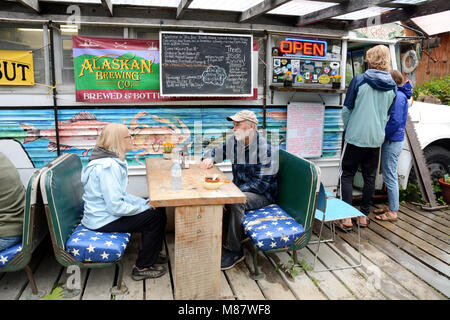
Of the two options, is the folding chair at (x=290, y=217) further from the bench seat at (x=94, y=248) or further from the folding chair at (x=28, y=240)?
the folding chair at (x=28, y=240)

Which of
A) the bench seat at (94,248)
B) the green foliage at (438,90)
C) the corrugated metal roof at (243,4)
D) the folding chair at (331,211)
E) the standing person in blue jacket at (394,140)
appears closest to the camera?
the bench seat at (94,248)

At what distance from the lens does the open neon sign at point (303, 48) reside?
514 centimetres

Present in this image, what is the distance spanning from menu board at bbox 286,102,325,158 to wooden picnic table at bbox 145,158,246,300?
2.64 metres

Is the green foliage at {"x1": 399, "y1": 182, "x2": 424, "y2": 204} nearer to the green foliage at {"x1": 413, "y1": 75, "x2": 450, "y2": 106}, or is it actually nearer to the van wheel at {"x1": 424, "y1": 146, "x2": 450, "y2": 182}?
the van wheel at {"x1": 424, "y1": 146, "x2": 450, "y2": 182}

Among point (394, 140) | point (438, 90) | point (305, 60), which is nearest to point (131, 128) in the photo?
point (305, 60)

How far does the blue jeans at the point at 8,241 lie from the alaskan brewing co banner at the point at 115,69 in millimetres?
2245

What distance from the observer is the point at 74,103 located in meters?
4.66

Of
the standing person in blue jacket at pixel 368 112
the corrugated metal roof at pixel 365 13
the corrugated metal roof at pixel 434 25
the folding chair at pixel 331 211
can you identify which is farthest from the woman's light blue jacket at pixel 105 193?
the corrugated metal roof at pixel 434 25

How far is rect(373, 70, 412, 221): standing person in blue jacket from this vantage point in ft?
15.4

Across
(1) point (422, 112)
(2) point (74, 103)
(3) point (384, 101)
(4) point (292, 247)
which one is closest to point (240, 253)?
(4) point (292, 247)

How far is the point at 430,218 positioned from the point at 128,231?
4342mm

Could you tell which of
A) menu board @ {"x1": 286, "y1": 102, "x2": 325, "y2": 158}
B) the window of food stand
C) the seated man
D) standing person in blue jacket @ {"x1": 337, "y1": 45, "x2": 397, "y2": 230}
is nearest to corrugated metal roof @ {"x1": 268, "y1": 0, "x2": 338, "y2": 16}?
the window of food stand

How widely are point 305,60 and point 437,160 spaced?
289 centimetres

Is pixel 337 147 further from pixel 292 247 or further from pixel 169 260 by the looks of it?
pixel 169 260
